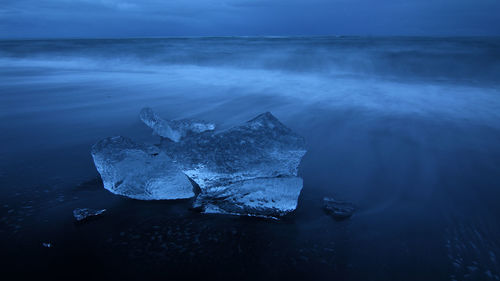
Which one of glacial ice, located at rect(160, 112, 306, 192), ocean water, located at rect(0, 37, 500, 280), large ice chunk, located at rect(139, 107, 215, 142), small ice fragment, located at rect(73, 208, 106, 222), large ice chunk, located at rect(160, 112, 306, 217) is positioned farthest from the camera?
large ice chunk, located at rect(139, 107, 215, 142)

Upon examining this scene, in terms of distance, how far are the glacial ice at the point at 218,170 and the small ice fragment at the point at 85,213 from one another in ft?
0.82

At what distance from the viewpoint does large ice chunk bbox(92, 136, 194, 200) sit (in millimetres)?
2064

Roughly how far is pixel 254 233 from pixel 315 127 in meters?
2.55

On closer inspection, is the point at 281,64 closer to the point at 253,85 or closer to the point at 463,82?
the point at 253,85

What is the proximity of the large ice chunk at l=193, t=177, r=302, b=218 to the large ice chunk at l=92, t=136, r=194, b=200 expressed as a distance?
0.22 metres

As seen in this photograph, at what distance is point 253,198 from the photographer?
6.30 ft

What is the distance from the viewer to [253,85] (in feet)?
26.4

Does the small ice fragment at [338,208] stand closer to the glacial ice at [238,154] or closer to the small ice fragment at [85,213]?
the glacial ice at [238,154]

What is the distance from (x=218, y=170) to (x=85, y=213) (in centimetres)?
92

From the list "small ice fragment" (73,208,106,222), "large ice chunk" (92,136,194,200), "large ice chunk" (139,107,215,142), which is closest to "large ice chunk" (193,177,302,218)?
"large ice chunk" (92,136,194,200)

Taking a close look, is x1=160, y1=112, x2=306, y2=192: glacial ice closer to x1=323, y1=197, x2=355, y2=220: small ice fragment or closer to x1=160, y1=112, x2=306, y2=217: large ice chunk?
x1=160, y1=112, x2=306, y2=217: large ice chunk

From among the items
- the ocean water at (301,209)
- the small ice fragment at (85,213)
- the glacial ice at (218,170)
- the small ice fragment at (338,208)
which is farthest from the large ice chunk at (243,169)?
the small ice fragment at (85,213)

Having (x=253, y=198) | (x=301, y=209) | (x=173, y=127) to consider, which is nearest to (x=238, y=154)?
(x=253, y=198)

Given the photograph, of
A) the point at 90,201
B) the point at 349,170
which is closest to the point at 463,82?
the point at 349,170
